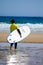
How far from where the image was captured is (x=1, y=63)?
22.6 ft

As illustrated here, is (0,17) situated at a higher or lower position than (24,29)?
higher

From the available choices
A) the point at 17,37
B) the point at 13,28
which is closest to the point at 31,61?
the point at 13,28

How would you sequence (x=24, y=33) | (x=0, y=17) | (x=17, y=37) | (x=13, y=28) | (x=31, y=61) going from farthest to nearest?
1. (x=0, y=17)
2. (x=24, y=33)
3. (x=17, y=37)
4. (x=13, y=28)
5. (x=31, y=61)

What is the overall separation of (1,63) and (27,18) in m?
48.5

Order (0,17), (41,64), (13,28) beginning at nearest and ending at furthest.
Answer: (41,64)
(13,28)
(0,17)

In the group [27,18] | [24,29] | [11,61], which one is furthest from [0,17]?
[11,61]

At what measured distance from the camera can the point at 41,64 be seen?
22.4 feet

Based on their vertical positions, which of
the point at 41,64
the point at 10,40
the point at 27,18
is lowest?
the point at 41,64

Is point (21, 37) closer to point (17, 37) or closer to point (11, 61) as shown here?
point (17, 37)

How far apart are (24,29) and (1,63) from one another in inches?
237

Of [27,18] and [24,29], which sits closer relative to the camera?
[24,29]

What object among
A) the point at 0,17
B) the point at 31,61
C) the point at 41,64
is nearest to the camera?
the point at 41,64

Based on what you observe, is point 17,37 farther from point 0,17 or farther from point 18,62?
point 0,17

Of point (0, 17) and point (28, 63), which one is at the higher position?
point (0, 17)
